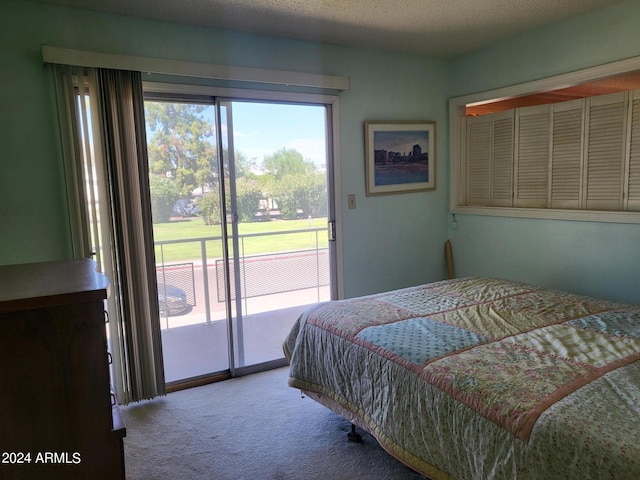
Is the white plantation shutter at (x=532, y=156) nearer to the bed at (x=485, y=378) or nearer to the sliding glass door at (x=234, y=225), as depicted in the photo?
the bed at (x=485, y=378)

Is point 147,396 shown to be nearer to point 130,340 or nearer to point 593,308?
point 130,340

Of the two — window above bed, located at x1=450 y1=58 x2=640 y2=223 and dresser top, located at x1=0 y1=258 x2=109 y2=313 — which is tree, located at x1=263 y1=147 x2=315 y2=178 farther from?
dresser top, located at x1=0 y1=258 x2=109 y2=313

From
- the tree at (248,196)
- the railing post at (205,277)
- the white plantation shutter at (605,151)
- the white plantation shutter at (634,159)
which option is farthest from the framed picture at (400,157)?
the white plantation shutter at (634,159)

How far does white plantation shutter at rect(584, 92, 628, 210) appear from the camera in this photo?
9.85 ft

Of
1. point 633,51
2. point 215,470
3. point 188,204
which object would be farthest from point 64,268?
point 633,51

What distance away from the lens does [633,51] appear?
9.35 feet

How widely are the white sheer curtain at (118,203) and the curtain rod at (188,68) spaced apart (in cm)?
6

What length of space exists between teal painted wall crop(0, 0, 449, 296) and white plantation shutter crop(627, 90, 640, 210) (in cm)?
157

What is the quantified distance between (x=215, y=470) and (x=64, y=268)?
140 centimetres

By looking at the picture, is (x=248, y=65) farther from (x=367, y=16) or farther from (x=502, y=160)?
(x=502, y=160)

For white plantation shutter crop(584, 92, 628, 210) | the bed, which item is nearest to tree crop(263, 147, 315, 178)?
the bed

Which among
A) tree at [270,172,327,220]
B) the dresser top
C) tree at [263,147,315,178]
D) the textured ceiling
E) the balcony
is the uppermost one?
the textured ceiling

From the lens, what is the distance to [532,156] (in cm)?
359

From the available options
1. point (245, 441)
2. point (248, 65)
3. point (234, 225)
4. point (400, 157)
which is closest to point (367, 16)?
point (248, 65)
